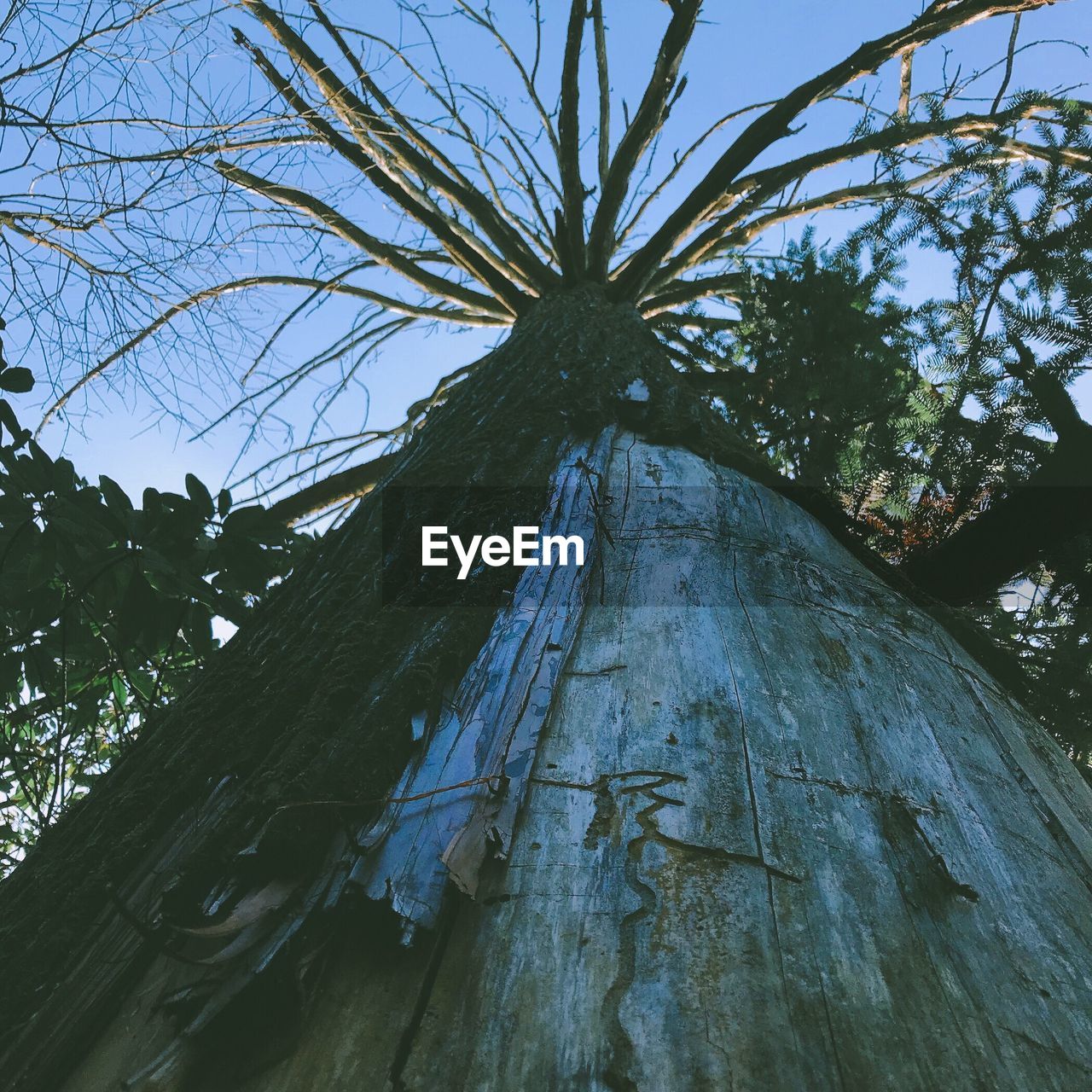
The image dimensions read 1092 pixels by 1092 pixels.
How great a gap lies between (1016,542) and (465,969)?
6.61ft

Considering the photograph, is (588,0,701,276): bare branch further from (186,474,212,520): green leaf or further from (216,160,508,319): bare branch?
(186,474,212,520): green leaf

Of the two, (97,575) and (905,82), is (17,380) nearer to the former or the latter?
(97,575)

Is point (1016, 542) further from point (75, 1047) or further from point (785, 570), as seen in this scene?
point (75, 1047)

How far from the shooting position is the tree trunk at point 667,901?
70 cm

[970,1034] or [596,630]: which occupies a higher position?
[596,630]

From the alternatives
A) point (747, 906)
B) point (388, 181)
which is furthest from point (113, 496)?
point (388, 181)

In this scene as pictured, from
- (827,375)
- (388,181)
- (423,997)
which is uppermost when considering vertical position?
(388,181)

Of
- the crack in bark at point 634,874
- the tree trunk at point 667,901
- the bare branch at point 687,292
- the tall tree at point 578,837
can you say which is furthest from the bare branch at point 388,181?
the crack in bark at point 634,874

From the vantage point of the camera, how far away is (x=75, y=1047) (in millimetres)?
771

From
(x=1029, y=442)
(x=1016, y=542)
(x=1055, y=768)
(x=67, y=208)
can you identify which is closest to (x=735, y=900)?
(x=1055, y=768)

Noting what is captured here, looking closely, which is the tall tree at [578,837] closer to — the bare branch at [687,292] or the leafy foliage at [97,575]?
the leafy foliage at [97,575]

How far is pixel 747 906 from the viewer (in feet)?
2.68

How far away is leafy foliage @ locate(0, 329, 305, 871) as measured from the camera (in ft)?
6.96

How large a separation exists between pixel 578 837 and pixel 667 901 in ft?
0.40
